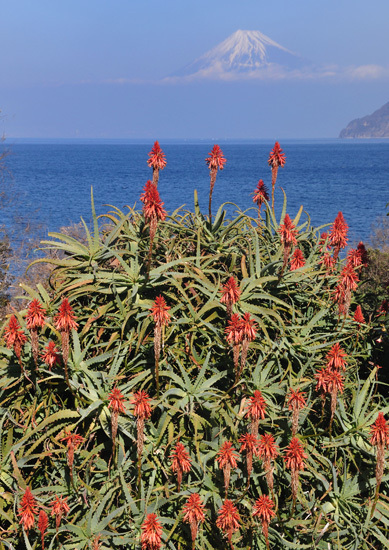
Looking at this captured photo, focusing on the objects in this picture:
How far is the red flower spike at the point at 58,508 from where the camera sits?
2605mm

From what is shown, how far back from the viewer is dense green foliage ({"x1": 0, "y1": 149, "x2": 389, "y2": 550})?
9.11 feet

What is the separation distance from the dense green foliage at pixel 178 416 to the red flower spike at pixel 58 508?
67mm

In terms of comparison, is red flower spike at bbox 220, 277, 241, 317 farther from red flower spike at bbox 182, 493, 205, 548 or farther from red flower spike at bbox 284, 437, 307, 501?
red flower spike at bbox 182, 493, 205, 548

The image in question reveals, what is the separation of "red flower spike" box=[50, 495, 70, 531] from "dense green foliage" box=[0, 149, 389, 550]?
7 cm

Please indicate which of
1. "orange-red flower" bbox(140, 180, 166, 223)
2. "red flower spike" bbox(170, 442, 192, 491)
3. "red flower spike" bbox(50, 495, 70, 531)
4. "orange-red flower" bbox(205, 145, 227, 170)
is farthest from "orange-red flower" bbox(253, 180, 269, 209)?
"red flower spike" bbox(50, 495, 70, 531)

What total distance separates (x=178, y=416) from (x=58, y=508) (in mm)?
726

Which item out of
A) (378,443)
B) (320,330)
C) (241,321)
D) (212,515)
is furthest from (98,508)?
(320,330)

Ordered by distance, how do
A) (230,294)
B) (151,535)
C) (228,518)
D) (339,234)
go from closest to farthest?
(151,535)
(228,518)
(230,294)
(339,234)

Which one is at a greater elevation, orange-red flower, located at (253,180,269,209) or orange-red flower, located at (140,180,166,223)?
orange-red flower, located at (140,180,166,223)

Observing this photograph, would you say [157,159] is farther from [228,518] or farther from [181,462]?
[228,518]

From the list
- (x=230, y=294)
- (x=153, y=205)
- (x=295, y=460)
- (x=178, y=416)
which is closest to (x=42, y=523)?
(x=178, y=416)

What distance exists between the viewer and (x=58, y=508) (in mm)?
2605

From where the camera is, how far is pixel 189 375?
10.4 ft

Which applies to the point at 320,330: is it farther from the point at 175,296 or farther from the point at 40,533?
the point at 40,533
